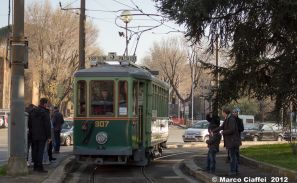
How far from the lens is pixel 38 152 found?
14258 millimetres

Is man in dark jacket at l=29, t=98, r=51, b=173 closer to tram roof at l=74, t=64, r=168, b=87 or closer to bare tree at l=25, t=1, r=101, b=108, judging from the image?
tram roof at l=74, t=64, r=168, b=87

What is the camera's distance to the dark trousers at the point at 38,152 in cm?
1417

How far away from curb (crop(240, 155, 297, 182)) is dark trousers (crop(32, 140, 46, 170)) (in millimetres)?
5873

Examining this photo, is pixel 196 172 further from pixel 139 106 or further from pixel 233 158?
pixel 139 106

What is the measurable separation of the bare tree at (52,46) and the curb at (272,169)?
142 ft

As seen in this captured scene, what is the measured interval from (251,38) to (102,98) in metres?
5.97

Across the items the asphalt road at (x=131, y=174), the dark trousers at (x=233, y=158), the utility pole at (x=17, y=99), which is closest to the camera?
the utility pole at (x=17, y=99)

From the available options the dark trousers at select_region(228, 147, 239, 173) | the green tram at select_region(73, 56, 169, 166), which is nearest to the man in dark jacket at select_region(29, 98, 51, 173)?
the green tram at select_region(73, 56, 169, 166)

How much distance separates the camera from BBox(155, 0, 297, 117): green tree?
57.7ft

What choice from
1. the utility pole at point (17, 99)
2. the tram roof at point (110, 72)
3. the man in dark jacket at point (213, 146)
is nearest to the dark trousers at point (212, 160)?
the man in dark jacket at point (213, 146)

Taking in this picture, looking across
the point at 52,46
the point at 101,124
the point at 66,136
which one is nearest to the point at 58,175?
the point at 101,124

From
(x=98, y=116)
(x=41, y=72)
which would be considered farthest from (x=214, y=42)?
(x=41, y=72)

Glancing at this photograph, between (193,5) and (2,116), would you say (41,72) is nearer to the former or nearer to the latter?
(2,116)

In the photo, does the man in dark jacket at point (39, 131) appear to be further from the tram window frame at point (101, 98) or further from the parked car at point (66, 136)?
the parked car at point (66, 136)
